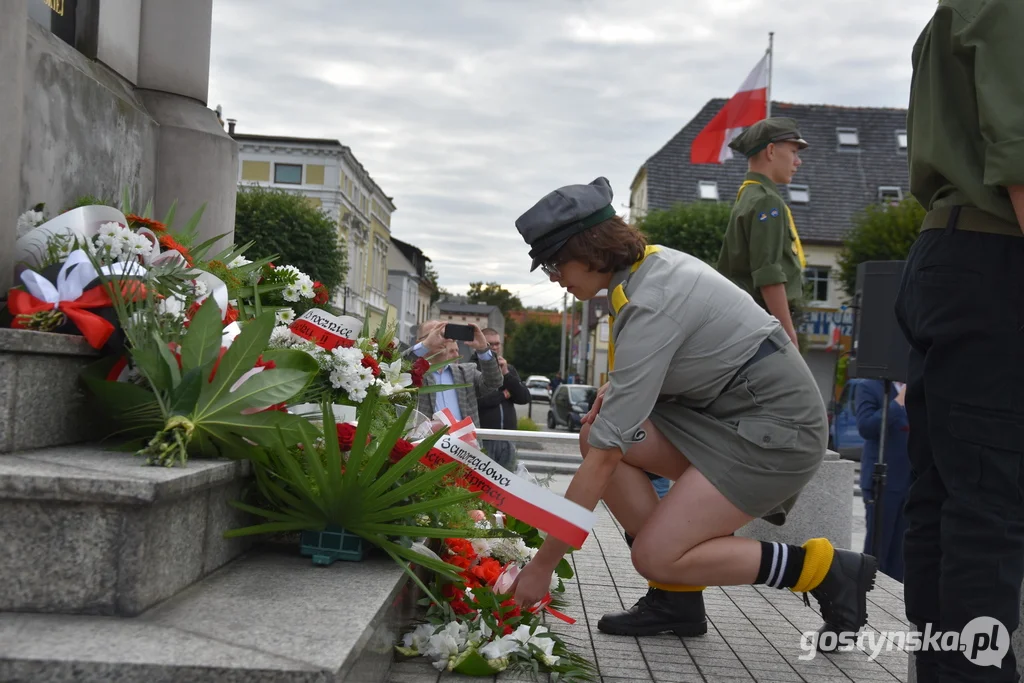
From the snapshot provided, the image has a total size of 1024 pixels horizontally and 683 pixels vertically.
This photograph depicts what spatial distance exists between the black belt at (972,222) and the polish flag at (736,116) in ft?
63.0

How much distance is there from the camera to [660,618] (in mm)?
3949

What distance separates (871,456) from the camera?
24.6 feet

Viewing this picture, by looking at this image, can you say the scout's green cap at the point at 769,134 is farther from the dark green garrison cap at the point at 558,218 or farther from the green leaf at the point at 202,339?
the green leaf at the point at 202,339

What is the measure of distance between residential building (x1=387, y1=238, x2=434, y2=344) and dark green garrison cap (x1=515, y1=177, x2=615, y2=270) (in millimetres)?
78864

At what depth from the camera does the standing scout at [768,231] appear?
4.96 metres

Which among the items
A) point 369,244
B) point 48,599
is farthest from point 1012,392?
point 369,244

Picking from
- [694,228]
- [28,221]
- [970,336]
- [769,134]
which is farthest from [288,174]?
[970,336]

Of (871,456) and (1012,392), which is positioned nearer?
(1012,392)

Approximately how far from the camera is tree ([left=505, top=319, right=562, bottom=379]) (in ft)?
356

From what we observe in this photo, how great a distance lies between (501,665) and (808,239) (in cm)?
4571

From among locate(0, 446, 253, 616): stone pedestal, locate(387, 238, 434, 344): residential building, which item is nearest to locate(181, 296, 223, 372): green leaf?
locate(0, 446, 253, 616): stone pedestal

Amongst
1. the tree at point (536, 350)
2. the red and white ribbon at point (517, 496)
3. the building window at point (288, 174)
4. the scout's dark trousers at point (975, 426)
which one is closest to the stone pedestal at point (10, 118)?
the red and white ribbon at point (517, 496)

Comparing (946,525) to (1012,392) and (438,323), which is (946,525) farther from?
(438,323)

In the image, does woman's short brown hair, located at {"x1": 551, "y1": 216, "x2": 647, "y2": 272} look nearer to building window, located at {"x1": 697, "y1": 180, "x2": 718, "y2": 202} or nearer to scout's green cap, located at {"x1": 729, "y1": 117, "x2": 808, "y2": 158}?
scout's green cap, located at {"x1": 729, "y1": 117, "x2": 808, "y2": 158}
